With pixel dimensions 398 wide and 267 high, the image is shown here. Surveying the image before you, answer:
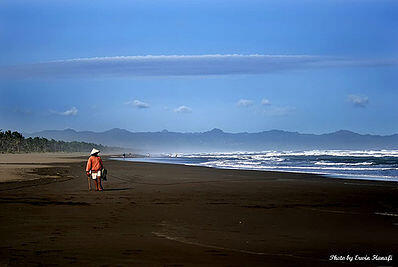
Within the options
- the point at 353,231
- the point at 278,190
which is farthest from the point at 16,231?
the point at 278,190

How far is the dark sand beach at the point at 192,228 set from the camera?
28.1ft

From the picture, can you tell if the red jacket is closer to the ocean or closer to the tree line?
the ocean

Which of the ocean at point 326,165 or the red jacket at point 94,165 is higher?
the red jacket at point 94,165

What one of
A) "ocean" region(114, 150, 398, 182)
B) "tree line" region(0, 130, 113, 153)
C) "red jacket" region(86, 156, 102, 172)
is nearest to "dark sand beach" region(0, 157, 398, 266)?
"red jacket" region(86, 156, 102, 172)

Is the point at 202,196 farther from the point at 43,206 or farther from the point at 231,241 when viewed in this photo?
the point at 231,241

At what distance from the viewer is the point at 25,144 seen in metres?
142

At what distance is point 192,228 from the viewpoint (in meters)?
11.7

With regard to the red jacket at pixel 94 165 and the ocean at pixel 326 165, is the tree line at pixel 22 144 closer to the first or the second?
the ocean at pixel 326 165

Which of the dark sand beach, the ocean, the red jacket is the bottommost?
the dark sand beach

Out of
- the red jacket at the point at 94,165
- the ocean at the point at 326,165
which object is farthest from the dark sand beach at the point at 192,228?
the ocean at the point at 326,165

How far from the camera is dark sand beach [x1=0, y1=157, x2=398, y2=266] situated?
28.1ft

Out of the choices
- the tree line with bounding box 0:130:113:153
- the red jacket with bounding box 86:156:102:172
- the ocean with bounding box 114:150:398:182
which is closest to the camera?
the red jacket with bounding box 86:156:102:172

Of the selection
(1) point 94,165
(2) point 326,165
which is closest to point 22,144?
(2) point 326,165

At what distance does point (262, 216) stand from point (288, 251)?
476 cm
